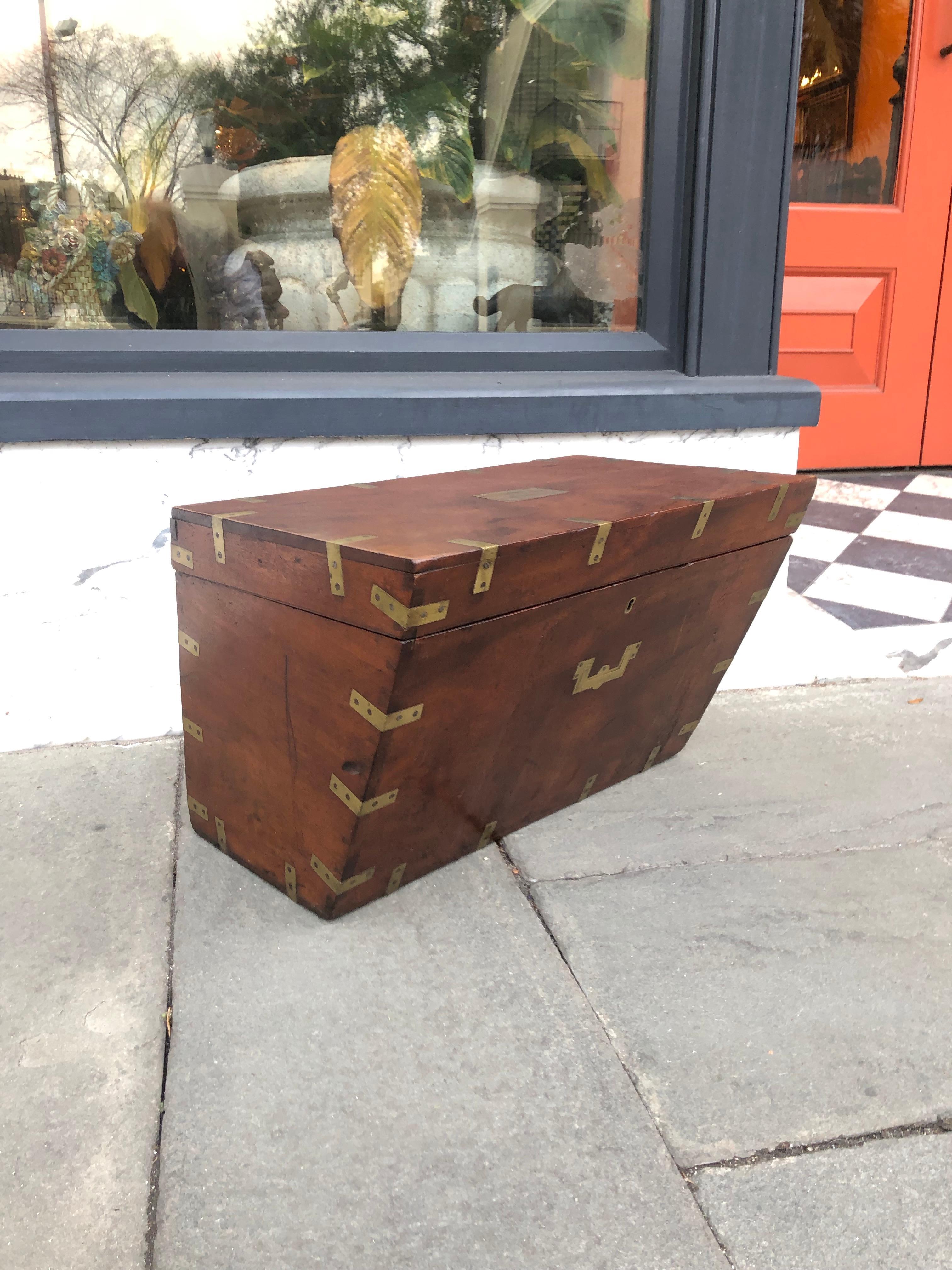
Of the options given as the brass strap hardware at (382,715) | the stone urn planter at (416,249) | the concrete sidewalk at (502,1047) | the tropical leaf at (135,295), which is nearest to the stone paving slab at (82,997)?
the concrete sidewalk at (502,1047)

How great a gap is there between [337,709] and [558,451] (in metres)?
0.86

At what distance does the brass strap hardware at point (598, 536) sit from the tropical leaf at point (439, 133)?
1052mm

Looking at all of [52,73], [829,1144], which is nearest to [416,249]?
[52,73]

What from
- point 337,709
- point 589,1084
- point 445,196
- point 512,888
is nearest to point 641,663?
point 512,888

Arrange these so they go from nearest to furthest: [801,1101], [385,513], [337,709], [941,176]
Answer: [801,1101]
[337,709]
[385,513]
[941,176]

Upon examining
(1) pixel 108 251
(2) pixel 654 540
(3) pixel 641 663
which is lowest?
(3) pixel 641 663

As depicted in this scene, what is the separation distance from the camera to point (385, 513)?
1.18 m

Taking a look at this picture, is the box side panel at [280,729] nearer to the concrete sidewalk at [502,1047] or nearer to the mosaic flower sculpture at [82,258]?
the concrete sidewalk at [502,1047]

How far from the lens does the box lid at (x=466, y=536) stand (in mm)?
990

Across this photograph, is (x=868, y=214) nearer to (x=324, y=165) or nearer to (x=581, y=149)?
(x=581, y=149)

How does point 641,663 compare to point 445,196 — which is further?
point 445,196

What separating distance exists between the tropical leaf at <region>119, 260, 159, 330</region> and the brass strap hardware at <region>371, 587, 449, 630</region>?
1.03 metres

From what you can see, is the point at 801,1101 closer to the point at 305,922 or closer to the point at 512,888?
the point at 512,888

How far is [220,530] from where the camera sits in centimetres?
114
